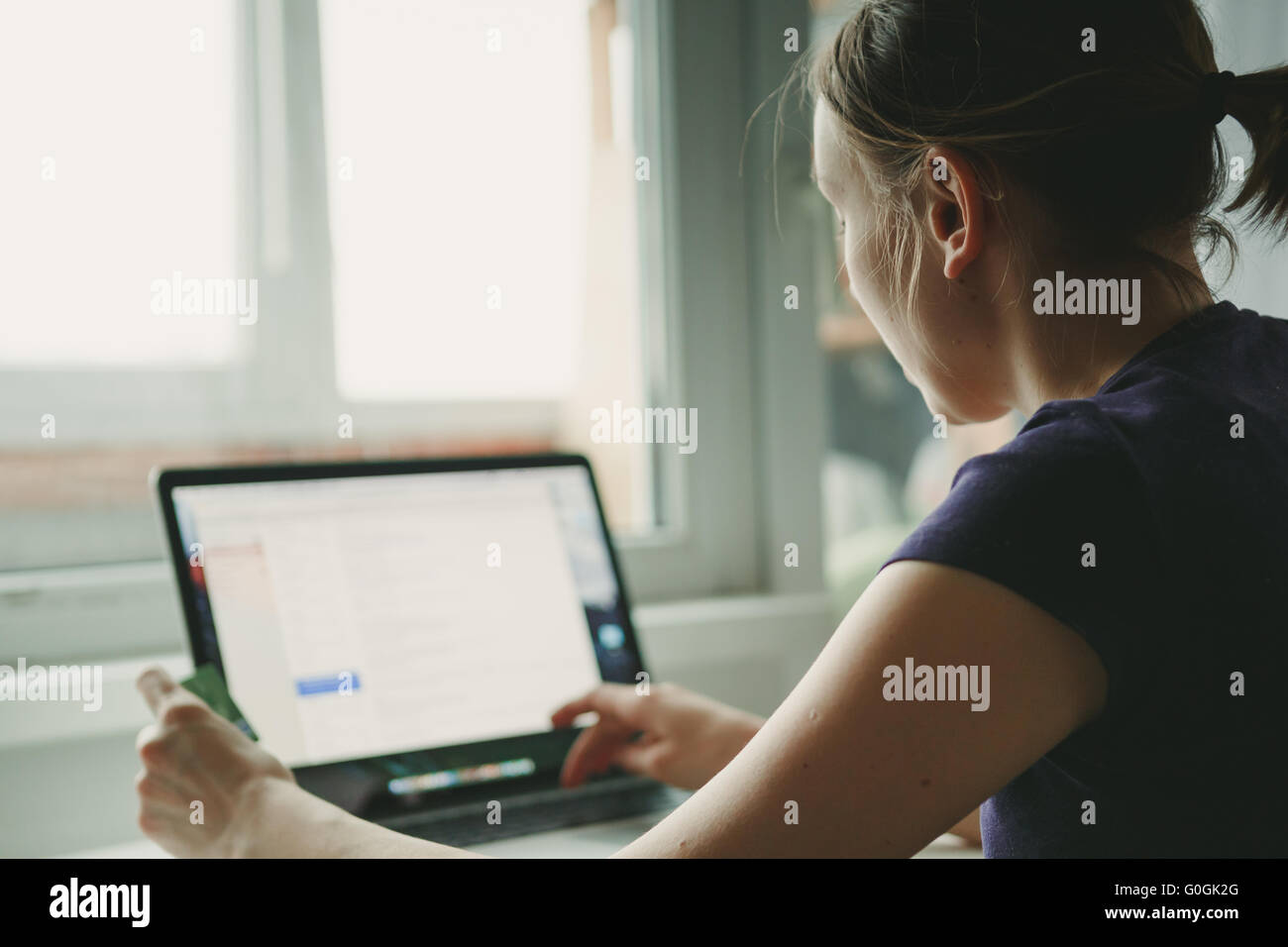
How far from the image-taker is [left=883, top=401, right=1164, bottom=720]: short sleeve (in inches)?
17.1

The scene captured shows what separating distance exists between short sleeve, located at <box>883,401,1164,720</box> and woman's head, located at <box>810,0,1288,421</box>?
A: 161 millimetres

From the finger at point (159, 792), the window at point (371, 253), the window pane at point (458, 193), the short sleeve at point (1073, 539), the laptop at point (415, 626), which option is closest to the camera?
the short sleeve at point (1073, 539)

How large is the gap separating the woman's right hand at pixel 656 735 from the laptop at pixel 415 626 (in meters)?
0.02

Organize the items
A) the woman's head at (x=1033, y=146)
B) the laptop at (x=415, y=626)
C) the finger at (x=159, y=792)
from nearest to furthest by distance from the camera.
→ 1. the woman's head at (x=1033, y=146)
2. the finger at (x=159, y=792)
3. the laptop at (x=415, y=626)

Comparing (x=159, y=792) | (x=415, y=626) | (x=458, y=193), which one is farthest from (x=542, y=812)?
(x=458, y=193)

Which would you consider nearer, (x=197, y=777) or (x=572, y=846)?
(x=197, y=777)

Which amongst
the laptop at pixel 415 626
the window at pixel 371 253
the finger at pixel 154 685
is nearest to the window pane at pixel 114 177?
the window at pixel 371 253

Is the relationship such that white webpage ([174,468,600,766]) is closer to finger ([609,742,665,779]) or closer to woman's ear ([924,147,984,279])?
finger ([609,742,665,779])

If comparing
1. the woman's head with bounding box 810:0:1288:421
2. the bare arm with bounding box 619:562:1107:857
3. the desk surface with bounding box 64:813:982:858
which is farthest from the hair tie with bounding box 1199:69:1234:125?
the desk surface with bounding box 64:813:982:858

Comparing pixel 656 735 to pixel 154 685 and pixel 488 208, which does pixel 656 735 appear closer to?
pixel 154 685

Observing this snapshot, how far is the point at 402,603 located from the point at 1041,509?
21.6 inches

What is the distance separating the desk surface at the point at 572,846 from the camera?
724 millimetres

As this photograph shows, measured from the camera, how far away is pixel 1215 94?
21.6 inches

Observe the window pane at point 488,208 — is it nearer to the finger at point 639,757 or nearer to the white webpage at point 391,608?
the white webpage at point 391,608
